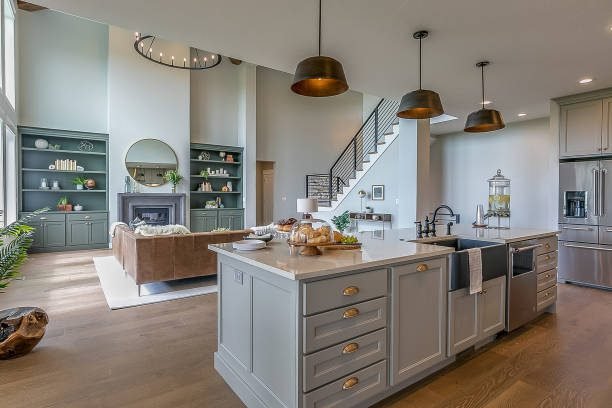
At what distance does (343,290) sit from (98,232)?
774 cm

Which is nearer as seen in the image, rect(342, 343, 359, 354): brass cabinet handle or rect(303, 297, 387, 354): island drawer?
rect(303, 297, 387, 354): island drawer

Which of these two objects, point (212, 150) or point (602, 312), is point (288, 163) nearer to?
point (212, 150)

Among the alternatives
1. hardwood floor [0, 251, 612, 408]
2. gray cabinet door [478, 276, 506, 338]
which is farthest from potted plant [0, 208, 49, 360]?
gray cabinet door [478, 276, 506, 338]

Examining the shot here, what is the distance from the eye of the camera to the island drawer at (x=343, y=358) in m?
1.69

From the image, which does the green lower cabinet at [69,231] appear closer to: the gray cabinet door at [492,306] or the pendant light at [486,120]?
the pendant light at [486,120]

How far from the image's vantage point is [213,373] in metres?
2.42

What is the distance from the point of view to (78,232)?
7453mm

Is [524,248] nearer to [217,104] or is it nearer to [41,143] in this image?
[217,104]

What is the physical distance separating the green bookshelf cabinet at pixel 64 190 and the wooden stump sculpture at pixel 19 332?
5.24m

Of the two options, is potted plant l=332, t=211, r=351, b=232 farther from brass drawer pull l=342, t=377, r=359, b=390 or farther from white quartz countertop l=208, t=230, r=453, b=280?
brass drawer pull l=342, t=377, r=359, b=390

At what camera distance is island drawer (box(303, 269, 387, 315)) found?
1.67m

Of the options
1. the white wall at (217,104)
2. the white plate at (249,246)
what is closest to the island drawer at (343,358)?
the white plate at (249,246)

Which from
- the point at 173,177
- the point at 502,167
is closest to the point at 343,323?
the point at 502,167

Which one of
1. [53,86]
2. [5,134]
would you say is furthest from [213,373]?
[53,86]
